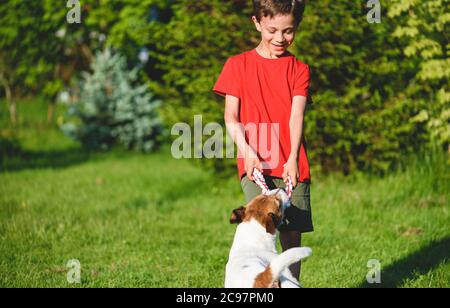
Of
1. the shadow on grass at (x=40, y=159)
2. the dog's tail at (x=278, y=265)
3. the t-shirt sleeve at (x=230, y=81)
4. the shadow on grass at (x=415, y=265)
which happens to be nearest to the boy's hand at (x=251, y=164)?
the t-shirt sleeve at (x=230, y=81)

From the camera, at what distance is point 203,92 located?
8156 millimetres

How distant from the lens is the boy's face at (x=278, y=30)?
371 cm

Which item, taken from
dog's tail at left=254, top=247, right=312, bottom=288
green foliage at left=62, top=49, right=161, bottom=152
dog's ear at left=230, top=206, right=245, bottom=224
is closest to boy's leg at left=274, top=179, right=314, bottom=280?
dog's ear at left=230, top=206, right=245, bottom=224

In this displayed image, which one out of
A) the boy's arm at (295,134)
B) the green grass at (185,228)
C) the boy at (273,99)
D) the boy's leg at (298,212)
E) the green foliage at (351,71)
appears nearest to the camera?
the boy's arm at (295,134)

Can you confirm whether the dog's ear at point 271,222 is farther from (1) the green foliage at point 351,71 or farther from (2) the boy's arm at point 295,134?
(1) the green foliage at point 351,71

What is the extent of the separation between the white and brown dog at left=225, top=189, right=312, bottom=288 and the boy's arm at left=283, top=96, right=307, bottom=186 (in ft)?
0.49

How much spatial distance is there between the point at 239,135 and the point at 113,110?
31.3ft

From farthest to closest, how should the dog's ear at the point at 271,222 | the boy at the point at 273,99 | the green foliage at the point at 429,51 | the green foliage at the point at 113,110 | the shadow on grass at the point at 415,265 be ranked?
1. the green foliage at the point at 113,110
2. the green foliage at the point at 429,51
3. the shadow on grass at the point at 415,265
4. the boy at the point at 273,99
5. the dog's ear at the point at 271,222

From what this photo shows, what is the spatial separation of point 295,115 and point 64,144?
10.5m

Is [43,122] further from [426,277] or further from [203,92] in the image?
Answer: [426,277]

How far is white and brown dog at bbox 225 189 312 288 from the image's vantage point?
3.10 meters

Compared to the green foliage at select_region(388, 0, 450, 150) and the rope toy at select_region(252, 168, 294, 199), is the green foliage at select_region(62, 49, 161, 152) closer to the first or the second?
the green foliage at select_region(388, 0, 450, 150)

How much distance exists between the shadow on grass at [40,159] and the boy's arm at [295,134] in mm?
7657

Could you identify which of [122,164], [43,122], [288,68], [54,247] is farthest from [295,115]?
[43,122]
